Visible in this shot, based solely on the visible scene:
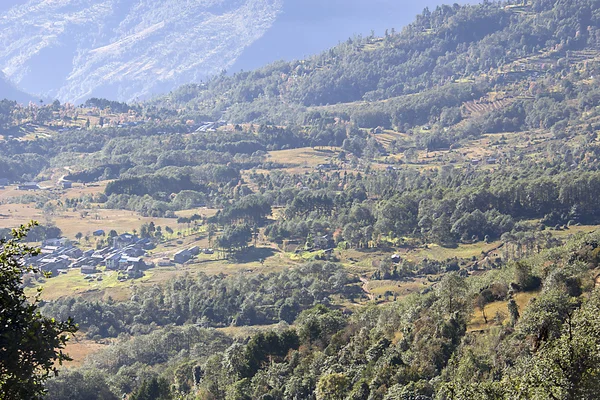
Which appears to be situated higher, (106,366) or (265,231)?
(265,231)

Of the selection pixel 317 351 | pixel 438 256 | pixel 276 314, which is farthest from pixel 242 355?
pixel 438 256

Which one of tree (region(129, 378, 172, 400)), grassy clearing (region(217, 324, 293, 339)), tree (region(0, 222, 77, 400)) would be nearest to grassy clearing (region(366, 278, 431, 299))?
grassy clearing (region(217, 324, 293, 339))

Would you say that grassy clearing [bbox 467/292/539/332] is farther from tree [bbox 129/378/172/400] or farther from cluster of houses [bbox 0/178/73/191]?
cluster of houses [bbox 0/178/73/191]

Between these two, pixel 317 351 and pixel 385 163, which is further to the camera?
pixel 385 163

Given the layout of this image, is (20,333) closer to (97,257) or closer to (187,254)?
(187,254)

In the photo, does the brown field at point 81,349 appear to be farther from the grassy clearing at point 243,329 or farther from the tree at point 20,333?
the tree at point 20,333

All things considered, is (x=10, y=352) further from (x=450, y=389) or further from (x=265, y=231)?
(x=265, y=231)
